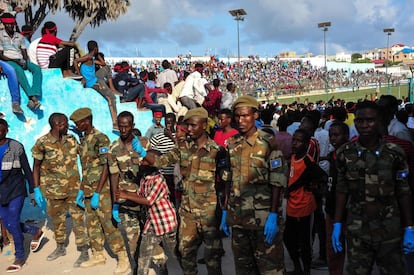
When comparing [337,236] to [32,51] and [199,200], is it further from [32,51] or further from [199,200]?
[32,51]

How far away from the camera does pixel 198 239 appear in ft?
11.5

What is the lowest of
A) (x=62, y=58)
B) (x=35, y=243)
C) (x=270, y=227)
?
(x=35, y=243)

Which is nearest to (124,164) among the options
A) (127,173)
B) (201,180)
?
(127,173)

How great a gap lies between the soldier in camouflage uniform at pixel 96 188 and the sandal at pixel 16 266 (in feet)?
3.34

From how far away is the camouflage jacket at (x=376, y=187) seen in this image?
8.55ft

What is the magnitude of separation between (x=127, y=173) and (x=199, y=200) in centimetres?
99

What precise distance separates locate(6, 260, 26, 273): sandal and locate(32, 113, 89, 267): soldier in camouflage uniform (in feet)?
1.90

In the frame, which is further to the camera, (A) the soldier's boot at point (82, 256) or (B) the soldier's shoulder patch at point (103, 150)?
(A) the soldier's boot at point (82, 256)

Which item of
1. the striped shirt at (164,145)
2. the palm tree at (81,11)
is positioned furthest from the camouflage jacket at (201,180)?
the palm tree at (81,11)

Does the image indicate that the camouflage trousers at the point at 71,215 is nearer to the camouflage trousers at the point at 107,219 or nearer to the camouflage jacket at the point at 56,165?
the camouflage jacket at the point at 56,165

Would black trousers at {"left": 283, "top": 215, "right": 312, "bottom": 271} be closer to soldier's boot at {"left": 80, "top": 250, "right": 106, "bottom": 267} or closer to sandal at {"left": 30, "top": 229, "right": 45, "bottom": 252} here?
soldier's boot at {"left": 80, "top": 250, "right": 106, "bottom": 267}

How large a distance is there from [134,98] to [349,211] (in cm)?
621

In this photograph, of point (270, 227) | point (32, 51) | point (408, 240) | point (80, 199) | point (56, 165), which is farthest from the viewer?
point (32, 51)

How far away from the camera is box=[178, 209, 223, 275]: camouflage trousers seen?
3.41 metres
